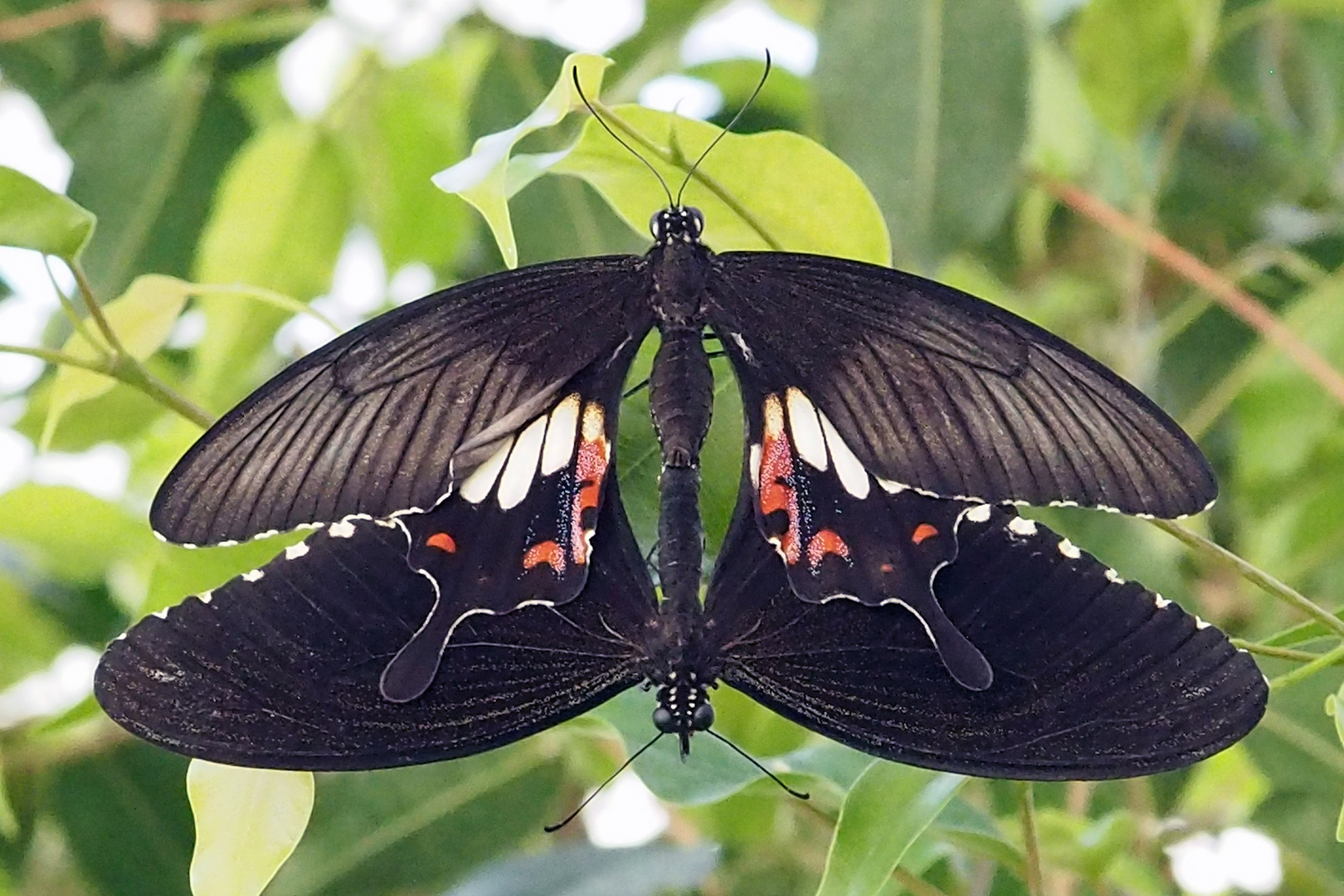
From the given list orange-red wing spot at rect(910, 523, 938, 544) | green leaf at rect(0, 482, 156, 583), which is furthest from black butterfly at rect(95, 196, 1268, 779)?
green leaf at rect(0, 482, 156, 583)

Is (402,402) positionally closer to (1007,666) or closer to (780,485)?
(780,485)

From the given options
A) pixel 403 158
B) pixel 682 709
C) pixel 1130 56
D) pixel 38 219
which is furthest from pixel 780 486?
pixel 403 158

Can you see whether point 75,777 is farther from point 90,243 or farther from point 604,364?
point 604,364

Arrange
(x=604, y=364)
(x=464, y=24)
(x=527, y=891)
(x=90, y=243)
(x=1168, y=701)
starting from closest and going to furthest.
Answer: (x=1168, y=701) → (x=604, y=364) → (x=527, y=891) → (x=90, y=243) → (x=464, y=24)

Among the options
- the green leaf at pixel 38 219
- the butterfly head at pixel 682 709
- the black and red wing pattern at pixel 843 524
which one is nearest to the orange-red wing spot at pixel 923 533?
the black and red wing pattern at pixel 843 524

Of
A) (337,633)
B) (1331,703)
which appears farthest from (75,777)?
(1331,703)

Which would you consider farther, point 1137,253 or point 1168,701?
point 1137,253
